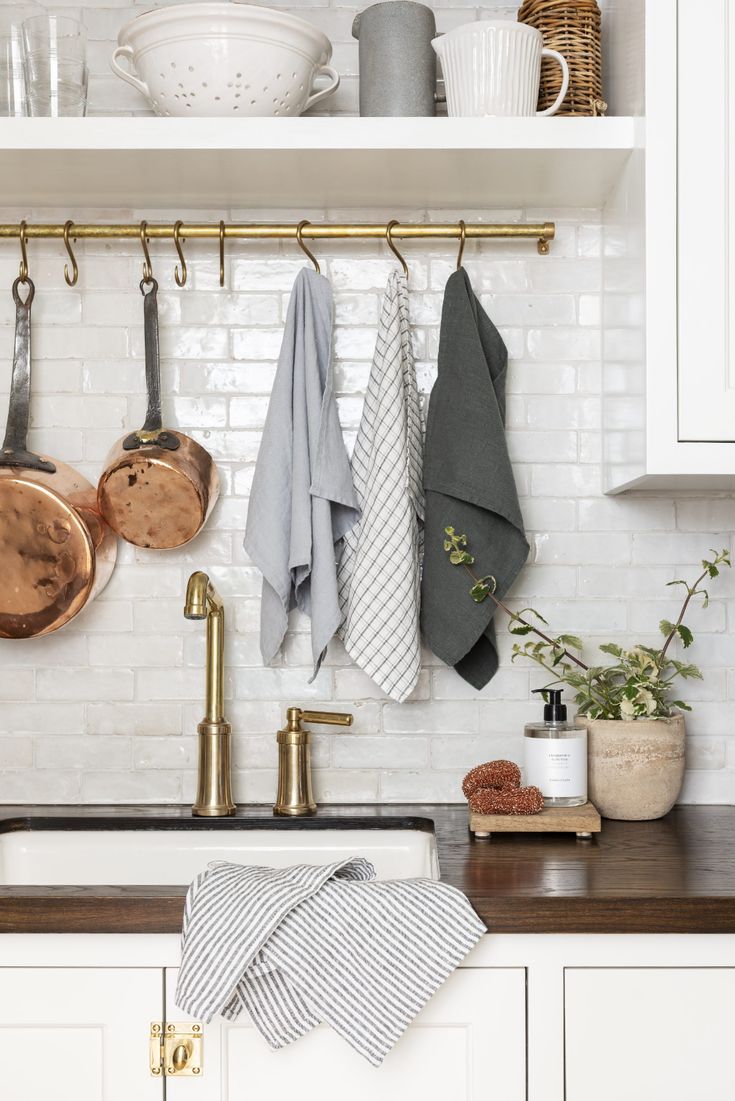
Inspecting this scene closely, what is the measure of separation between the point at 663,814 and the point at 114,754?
88cm

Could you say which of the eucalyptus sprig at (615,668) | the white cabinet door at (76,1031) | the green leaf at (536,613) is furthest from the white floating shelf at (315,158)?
the white cabinet door at (76,1031)

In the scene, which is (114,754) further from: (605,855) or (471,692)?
(605,855)

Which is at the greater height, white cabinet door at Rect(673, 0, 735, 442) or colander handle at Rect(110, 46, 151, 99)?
colander handle at Rect(110, 46, 151, 99)

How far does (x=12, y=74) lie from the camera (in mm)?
1681

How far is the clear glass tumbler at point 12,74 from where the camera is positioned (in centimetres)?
168

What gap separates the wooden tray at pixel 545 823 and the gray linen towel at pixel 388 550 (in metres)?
0.26

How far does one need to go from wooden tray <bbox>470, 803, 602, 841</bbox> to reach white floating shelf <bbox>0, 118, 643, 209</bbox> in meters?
0.93

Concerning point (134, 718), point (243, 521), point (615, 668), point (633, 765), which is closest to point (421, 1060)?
point (633, 765)

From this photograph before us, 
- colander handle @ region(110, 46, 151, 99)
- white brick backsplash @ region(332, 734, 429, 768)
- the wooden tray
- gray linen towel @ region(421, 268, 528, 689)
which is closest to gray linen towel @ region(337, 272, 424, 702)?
gray linen towel @ region(421, 268, 528, 689)

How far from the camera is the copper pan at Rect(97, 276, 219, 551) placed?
173cm

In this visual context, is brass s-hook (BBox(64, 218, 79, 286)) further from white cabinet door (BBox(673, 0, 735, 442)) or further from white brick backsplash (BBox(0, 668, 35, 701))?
white cabinet door (BBox(673, 0, 735, 442))

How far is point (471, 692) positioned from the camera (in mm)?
1835

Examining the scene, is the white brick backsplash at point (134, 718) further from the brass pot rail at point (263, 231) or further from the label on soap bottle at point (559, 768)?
the brass pot rail at point (263, 231)

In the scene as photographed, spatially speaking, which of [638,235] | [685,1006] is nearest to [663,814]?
[685,1006]
